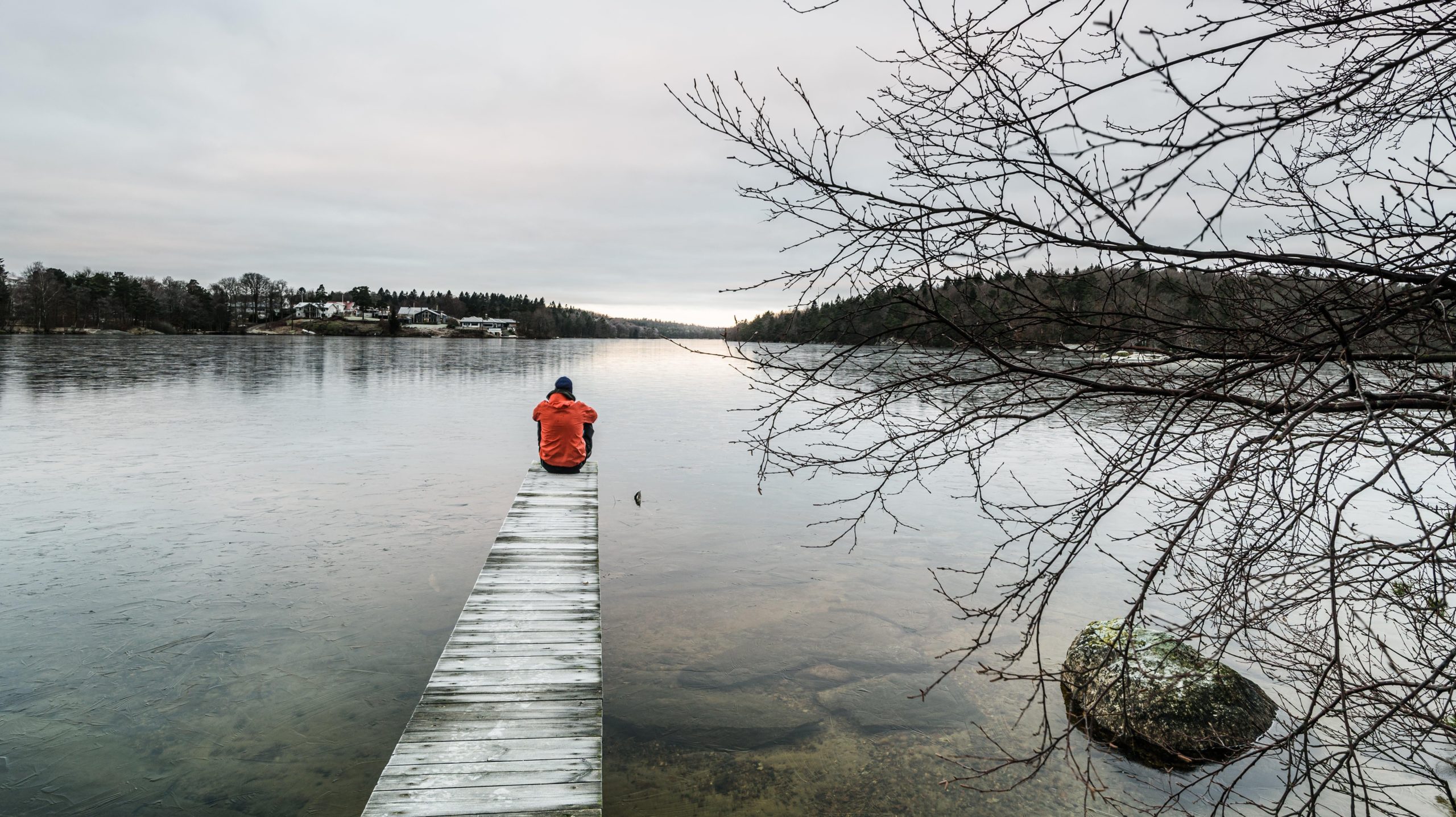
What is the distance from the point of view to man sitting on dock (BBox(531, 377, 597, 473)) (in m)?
13.0

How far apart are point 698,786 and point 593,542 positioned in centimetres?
396

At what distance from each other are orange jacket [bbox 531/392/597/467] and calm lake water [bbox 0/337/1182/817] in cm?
168

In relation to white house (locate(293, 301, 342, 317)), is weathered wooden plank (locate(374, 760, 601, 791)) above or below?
below

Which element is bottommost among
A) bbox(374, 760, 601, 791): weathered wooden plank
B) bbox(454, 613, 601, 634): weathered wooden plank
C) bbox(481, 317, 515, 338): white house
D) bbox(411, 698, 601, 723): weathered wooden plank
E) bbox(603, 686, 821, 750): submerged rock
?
bbox(603, 686, 821, 750): submerged rock

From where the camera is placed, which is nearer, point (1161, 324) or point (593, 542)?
point (1161, 324)

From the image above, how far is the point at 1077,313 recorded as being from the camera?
11.5 ft

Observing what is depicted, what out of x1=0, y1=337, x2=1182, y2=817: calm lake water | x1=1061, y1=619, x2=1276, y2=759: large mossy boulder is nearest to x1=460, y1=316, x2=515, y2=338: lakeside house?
x1=0, y1=337, x2=1182, y2=817: calm lake water

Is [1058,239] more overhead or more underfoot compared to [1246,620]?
more overhead

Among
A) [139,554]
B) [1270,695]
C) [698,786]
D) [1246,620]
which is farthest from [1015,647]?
[139,554]

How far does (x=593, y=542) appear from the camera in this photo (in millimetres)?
9836

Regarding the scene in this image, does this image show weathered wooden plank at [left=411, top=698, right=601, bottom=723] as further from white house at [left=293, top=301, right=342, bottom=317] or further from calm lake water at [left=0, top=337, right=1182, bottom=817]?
white house at [left=293, top=301, right=342, bottom=317]

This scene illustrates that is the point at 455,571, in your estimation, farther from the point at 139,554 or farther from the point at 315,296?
the point at 315,296

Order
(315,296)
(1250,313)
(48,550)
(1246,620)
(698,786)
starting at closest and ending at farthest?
(1246,620) → (1250,313) → (698,786) → (48,550) → (315,296)

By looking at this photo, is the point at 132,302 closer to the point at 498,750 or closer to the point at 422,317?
the point at 422,317
